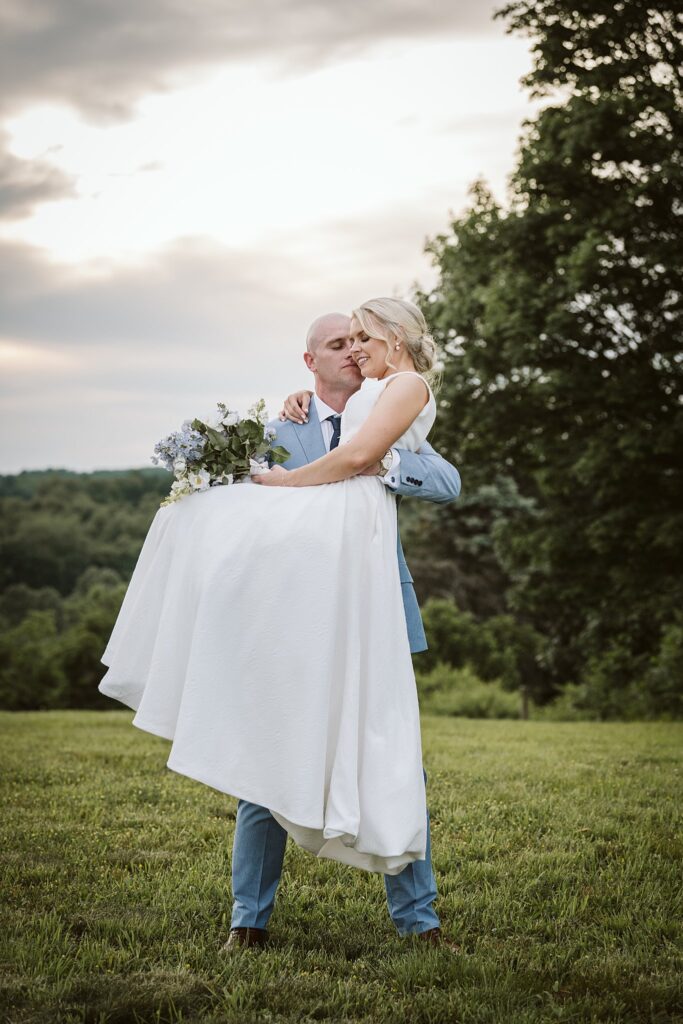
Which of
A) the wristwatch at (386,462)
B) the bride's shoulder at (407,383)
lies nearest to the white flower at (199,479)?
the wristwatch at (386,462)

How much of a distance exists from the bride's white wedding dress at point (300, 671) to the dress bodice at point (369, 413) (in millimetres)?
238

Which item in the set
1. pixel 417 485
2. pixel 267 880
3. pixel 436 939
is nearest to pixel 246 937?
pixel 267 880

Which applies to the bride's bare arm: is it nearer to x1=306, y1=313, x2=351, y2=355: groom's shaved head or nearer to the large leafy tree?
x1=306, y1=313, x2=351, y2=355: groom's shaved head

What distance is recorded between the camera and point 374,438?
352 cm

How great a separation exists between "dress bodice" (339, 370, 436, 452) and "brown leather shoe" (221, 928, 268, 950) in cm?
192

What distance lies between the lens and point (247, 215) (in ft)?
43.0

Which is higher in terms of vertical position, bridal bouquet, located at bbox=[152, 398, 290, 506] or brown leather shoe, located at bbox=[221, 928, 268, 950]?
bridal bouquet, located at bbox=[152, 398, 290, 506]

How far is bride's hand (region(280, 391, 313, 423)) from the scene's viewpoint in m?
4.10

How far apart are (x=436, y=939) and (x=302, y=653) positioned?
129 centimetres

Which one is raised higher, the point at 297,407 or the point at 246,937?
the point at 297,407

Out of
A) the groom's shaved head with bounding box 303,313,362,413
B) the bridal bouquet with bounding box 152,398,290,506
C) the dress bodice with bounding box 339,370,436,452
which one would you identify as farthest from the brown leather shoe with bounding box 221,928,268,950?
the groom's shaved head with bounding box 303,313,362,413

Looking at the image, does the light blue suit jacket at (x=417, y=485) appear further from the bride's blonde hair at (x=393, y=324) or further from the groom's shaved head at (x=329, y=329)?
the groom's shaved head at (x=329, y=329)

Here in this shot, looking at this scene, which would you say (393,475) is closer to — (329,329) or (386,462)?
(386,462)

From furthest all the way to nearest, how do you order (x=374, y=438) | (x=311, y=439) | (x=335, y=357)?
(x=335, y=357) → (x=311, y=439) → (x=374, y=438)
